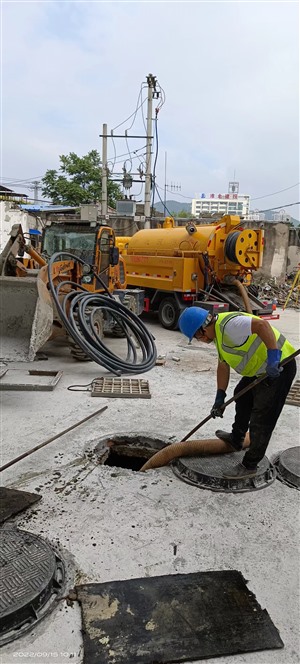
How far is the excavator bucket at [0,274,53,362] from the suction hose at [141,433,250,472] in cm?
230

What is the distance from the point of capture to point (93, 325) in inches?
271

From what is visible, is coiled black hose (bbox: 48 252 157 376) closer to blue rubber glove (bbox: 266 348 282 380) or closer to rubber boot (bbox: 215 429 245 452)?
rubber boot (bbox: 215 429 245 452)

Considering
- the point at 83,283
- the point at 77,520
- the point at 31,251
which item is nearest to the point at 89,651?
the point at 77,520

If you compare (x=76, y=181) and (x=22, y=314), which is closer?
(x=22, y=314)

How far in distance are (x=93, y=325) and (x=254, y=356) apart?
3865 millimetres

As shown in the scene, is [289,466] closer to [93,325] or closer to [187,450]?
[187,450]

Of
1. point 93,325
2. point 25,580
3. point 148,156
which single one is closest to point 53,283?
point 93,325

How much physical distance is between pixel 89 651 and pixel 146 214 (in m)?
16.4

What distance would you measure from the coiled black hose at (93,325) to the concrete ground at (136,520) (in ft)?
4.74

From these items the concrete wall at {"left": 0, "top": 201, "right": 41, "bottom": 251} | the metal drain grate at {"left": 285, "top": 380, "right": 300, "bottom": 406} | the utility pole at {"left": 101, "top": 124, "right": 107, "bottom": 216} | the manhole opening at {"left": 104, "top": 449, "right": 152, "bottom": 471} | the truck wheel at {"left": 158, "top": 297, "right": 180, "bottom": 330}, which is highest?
the utility pole at {"left": 101, "top": 124, "right": 107, "bottom": 216}

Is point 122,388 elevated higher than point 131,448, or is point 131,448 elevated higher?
point 122,388

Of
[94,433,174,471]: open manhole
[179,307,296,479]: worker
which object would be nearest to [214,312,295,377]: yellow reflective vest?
[179,307,296,479]: worker

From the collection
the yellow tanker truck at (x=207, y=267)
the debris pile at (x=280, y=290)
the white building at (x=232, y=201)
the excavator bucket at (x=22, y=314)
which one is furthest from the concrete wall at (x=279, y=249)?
the white building at (x=232, y=201)

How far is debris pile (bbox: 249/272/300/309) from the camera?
49.0 feet
